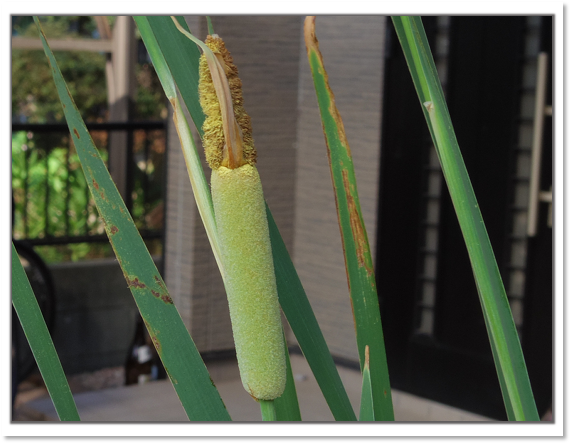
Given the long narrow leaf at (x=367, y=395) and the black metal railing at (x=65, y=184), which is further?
the black metal railing at (x=65, y=184)

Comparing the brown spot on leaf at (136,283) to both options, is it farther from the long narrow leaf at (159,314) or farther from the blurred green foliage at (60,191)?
the blurred green foliage at (60,191)

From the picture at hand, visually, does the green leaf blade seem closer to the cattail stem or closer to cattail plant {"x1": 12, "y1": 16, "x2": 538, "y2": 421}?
cattail plant {"x1": 12, "y1": 16, "x2": 538, "y2": 421}

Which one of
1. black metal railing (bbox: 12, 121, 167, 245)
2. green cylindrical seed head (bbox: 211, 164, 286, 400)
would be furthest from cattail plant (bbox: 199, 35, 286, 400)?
black metal railing (bbox: 12, 121, 167, 245)

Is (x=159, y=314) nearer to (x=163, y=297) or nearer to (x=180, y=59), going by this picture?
(x=163, y=297)

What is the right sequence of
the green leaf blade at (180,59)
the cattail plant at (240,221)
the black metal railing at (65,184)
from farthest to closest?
the black metal railing at (65,184), the green leaf blade at (180,59), the cattail plant at (240,221)

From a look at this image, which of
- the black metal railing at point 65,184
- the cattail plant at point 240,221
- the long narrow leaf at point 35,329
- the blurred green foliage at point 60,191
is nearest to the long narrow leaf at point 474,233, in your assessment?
the cattail plant at point 240,221

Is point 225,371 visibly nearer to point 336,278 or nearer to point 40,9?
point 336,278
